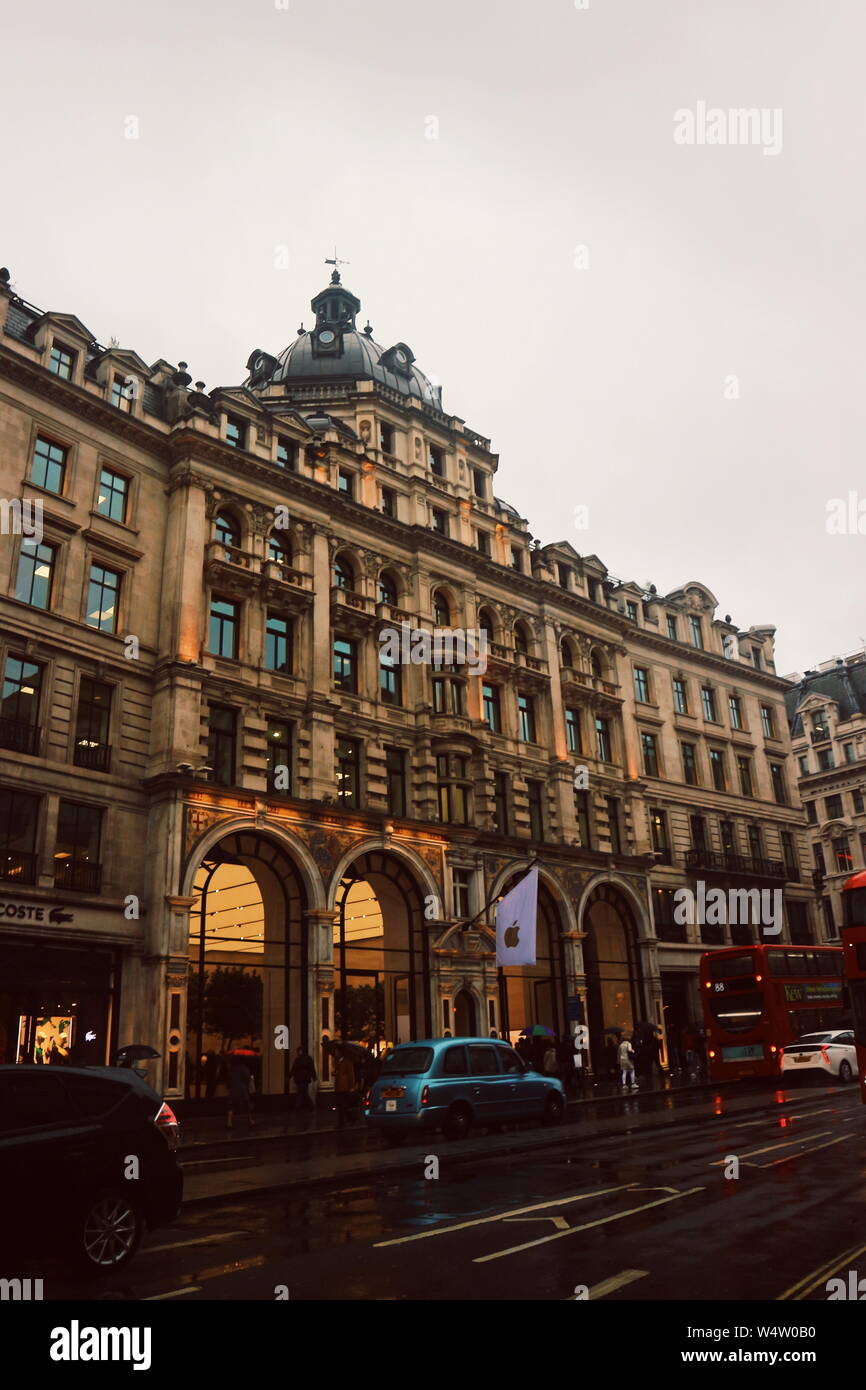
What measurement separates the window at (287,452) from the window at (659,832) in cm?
2458

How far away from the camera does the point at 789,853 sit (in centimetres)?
5503

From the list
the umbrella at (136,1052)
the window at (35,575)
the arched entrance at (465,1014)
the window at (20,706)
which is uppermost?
the window at (35,575)

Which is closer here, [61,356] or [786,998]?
[61,356]

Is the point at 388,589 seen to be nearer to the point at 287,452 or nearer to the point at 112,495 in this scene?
the point at 287,452

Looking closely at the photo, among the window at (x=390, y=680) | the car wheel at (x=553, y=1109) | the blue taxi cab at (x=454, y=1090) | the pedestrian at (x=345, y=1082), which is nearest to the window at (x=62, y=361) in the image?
the window at (x=390, y=680)

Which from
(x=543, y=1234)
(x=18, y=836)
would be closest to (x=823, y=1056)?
(x=543, y=1234)

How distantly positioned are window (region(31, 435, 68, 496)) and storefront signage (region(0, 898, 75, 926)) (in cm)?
1229

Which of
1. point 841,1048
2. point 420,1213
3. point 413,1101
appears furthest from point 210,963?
point 841,1048

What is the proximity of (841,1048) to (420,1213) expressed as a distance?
24.8 m

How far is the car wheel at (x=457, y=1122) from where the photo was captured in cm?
2102

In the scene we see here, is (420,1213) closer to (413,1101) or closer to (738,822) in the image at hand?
(413,1101)

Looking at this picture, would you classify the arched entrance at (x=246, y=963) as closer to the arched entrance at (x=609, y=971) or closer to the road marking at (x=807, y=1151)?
the arched entrance at (x=609, y=971)

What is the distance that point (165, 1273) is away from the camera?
896 centimetres

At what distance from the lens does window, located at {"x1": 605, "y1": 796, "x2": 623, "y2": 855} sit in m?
45.1
